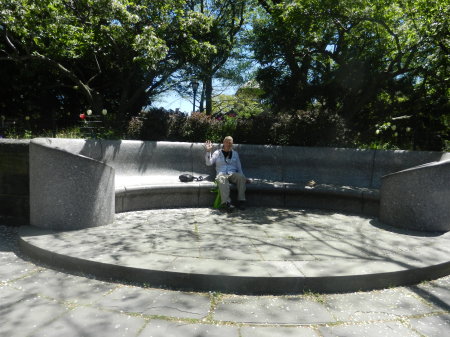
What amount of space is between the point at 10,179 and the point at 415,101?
11295mm

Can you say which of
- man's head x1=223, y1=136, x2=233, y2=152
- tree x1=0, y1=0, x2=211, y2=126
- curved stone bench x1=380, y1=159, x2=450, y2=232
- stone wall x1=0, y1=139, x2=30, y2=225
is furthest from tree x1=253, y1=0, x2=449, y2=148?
stone wall x1=0, y1=139, x2=30, y2=225

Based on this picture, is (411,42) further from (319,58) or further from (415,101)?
(319,58)

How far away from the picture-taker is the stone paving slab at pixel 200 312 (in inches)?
111

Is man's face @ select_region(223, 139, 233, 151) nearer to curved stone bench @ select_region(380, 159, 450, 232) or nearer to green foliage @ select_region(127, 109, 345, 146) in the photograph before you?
green foliage @ select_region(127, 109, 345, 146)

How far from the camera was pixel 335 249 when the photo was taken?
4445 mm

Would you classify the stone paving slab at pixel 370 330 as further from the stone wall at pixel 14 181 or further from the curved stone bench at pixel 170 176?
the stone wall at pixel 14 181

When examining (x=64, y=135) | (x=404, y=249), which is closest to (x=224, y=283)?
(x=404, y=249)

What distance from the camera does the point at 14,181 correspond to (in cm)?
528

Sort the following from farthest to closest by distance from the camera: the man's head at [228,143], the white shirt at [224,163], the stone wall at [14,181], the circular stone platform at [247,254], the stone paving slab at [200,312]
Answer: the man's head at [228,143]
the white shirt at [224,163]
the stone wall at [14,181]
the circular stone platform at [247,254]
the stone paving slab at [200,312]

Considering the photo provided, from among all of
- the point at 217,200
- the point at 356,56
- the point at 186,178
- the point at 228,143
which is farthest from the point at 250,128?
the point at 356,56

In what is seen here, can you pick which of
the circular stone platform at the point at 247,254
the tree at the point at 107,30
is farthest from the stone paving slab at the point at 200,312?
the tree at the point at 107,30

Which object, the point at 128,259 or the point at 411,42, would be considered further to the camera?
the point at 411,42

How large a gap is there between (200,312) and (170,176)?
5.16 m

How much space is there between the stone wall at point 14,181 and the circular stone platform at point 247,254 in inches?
22.0
